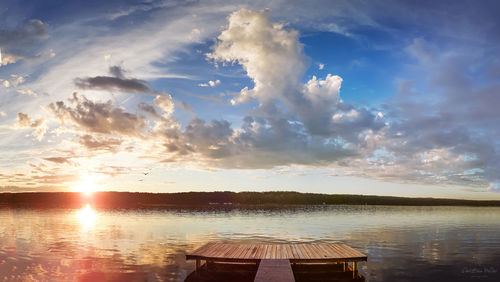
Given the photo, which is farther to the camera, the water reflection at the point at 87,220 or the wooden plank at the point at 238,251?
the water reflection at the point at 87,220

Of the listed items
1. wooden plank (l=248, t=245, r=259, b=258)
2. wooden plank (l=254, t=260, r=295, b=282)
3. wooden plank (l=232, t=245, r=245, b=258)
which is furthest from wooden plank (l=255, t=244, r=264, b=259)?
wooden plank (l=254, t=260, r=295, b=282)

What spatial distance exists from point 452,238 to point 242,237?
91.8ft

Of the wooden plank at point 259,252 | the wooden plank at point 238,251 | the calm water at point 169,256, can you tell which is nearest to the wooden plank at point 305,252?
the wooden plank at point 259,252

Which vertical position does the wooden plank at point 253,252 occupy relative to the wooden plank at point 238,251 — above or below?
below

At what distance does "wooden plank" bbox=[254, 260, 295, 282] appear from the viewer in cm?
1991

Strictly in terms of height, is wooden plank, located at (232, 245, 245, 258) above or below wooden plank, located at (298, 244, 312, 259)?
above

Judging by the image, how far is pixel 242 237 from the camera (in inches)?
2085

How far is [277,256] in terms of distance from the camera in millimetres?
25641

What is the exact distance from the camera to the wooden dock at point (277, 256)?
22953mm

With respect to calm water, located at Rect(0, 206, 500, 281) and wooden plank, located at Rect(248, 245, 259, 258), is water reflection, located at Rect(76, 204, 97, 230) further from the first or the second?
wooden plank, located at Rect(248, 245, 259, 258)

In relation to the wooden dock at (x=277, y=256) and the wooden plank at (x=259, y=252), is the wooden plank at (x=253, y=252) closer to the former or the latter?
the wooden dock at (x=277, y=256)

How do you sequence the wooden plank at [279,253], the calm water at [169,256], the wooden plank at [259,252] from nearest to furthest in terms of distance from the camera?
the wooden plank at [279,253] → the wooden plank at [259,252] → the calm water at [169,256]

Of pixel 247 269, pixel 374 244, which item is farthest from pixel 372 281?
pixel 374 244

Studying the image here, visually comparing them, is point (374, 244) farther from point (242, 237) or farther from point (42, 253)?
point (42, 253)
